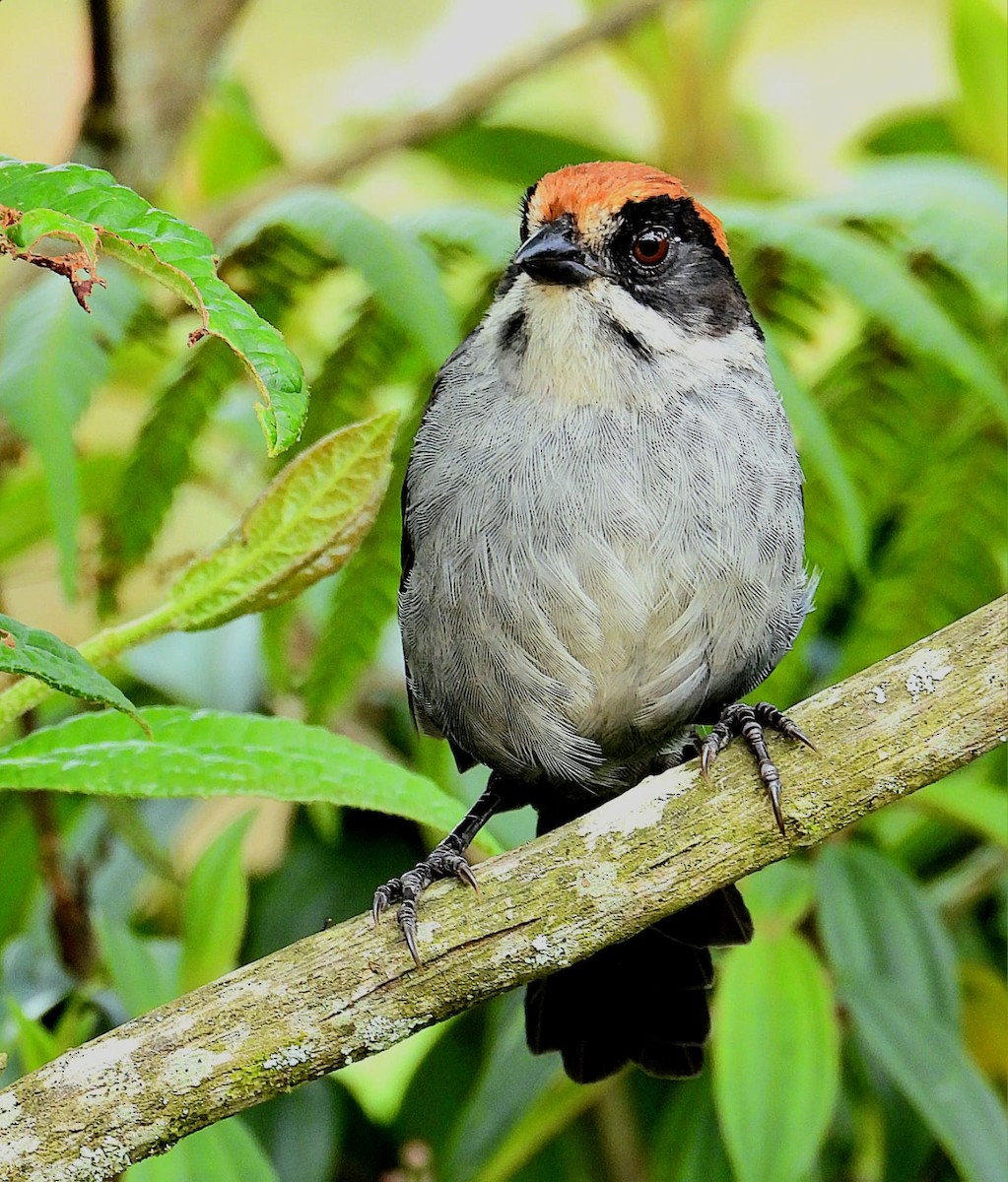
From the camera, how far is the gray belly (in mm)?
2332

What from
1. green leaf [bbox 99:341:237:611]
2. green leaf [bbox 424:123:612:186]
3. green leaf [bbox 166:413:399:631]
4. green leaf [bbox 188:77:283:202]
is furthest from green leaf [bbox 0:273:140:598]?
green leaf [bbox 188:77:283:202]

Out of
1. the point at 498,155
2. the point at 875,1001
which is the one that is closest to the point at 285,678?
the point at 875,1001

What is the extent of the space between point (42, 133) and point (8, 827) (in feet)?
8.71

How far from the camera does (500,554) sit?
237cm

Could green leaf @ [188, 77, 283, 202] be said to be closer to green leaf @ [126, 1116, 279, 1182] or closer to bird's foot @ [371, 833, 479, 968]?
bird's foot @ [371, 833, 479, 968]

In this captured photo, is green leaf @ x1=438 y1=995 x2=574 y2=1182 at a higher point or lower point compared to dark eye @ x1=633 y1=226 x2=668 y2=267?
lower

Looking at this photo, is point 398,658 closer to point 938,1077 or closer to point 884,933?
point 884,933

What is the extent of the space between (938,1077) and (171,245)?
1.92 metres

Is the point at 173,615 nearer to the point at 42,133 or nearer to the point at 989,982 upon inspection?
the point at 989,982

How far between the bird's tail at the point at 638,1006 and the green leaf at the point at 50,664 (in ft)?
4.17

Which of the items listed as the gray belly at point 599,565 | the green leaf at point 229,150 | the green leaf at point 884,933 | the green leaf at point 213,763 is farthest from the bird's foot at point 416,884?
the green leaf at point 229,150

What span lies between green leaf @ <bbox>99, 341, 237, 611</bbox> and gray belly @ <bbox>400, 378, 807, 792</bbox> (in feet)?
1.31

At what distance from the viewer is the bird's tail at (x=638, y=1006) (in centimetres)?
239

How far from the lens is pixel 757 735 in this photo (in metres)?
1.94
